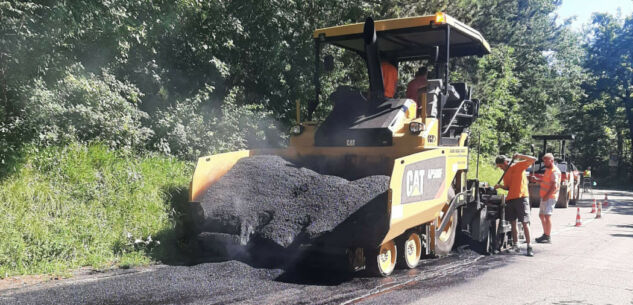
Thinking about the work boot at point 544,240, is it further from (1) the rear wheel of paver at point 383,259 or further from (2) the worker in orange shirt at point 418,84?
(1) the rear wheel of paver at point 383,259

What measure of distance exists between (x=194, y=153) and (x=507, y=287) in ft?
19.6

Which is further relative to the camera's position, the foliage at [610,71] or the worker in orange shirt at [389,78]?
the foliage at [610,71]

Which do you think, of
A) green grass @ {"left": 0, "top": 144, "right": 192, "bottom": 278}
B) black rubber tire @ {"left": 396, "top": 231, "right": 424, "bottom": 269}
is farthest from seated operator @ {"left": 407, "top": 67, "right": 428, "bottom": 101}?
green grass @ {"left": 0, "top": 144, "right": 192, "bottom": 278}

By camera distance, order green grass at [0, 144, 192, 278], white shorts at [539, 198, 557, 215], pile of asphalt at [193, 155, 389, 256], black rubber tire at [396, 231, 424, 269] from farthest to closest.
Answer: white shorts at [539, 198, 557, 215], black rubber tire at [396, 231, 424, 269], green grass at [0, 144, 192, 278], pile of asphalt at [193, 155, 389, 256]

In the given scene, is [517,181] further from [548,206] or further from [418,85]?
[418,85]

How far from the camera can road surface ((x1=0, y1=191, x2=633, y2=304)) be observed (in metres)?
4.59

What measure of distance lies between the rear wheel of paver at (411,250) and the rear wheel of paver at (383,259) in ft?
0.34

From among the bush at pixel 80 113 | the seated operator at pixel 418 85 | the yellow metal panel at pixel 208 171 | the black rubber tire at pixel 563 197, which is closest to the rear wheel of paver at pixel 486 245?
the seated operator at pixel 418 85

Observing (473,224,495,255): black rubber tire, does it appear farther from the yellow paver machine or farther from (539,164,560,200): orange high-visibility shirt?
(539,164,560,200): orange high-visibility shirt

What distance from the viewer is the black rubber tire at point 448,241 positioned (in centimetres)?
650

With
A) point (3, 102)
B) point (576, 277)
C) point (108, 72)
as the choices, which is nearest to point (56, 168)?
point (3, 102)

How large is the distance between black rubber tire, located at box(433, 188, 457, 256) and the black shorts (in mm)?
1237

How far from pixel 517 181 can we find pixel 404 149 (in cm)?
244

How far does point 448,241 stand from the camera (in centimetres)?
694
